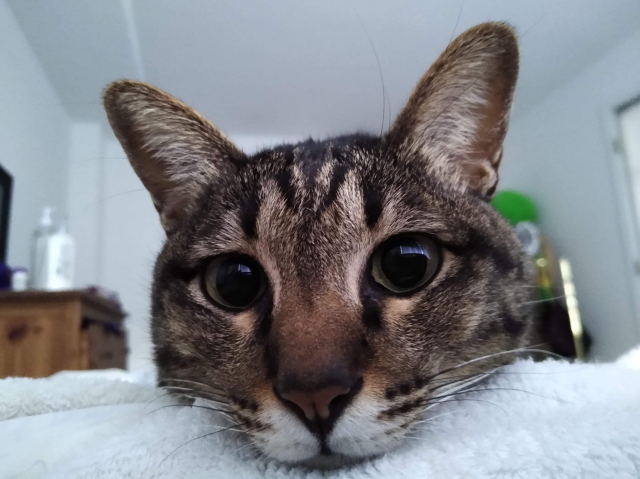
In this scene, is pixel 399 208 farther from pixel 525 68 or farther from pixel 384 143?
pixel 525 68

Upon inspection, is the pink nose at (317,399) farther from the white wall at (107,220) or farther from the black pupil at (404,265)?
the white wall at (107,220)

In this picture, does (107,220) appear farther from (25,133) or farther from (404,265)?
(404,265)

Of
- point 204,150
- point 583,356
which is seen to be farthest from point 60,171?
point 583,356

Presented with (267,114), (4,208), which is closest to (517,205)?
(267,114)

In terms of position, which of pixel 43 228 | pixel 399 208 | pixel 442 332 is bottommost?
pixel 442 332

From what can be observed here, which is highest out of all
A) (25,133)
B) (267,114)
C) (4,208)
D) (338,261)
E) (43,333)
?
(267,114)

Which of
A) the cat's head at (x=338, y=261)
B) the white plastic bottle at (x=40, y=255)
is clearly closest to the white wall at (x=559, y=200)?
the white plastic bottle at (x=40, y=255)
